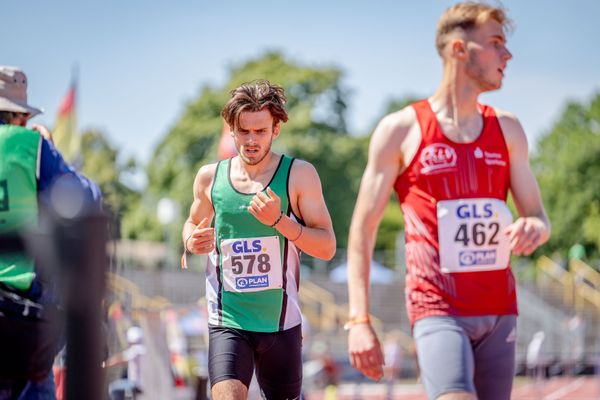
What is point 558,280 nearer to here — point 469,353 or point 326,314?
point 326,314

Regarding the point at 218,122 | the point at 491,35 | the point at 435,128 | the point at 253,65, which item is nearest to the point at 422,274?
the point at 435,128

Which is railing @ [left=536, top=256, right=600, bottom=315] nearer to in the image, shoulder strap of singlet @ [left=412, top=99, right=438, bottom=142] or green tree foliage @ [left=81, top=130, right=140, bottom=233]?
shoulder strap of singlet @ [left=412, top=99, right=438, bottom=142]

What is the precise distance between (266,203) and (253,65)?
67.2m

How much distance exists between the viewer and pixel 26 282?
4.56 meters

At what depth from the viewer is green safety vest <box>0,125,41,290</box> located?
455 centimetres

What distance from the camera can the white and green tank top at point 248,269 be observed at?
5.39 m

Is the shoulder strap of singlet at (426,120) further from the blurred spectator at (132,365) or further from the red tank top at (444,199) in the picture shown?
the blurred spectator at (132,365)

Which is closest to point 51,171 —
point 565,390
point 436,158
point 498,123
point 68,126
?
point 436,158

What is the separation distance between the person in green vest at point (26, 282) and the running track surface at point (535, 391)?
1949cm

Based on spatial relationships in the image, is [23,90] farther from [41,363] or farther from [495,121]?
[495,121]

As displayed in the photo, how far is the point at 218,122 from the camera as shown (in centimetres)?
6694

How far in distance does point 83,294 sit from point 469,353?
237 centimetres

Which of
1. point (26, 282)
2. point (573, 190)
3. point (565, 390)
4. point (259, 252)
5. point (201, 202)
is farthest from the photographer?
point (573, 190)

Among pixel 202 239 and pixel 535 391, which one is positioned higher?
pixel 202 239
